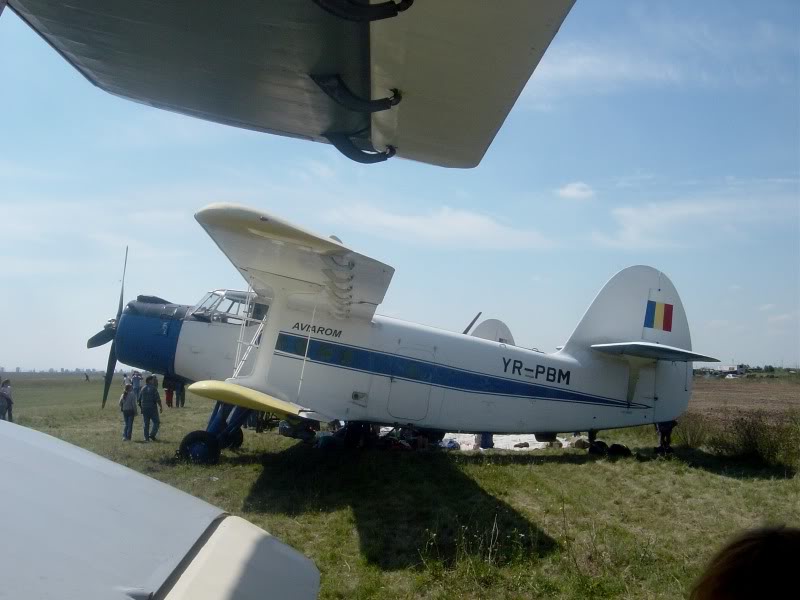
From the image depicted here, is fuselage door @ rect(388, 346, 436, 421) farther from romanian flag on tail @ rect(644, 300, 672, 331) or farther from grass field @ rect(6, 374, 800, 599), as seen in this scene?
romanian flag on tail @ rect(644, 300, 672, 331)

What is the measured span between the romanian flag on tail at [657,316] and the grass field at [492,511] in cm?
229

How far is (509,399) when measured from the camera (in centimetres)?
1083

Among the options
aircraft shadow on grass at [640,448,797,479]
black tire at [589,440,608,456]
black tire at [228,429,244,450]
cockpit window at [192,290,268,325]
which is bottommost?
black tire at [228,429,244,450]

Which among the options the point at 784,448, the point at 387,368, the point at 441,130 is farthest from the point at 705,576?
the point at 784,448

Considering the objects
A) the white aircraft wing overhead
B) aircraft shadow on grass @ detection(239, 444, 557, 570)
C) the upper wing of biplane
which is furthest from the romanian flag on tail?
the upper wing of biplane

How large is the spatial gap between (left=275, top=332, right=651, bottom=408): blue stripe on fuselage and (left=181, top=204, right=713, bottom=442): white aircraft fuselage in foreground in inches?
0.7

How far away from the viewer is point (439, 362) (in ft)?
34.7

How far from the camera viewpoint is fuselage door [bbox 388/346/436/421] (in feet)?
34.1

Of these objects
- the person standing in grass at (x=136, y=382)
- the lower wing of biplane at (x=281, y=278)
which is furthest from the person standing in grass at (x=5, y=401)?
the lower wing of biplane at (x=281, y=278)

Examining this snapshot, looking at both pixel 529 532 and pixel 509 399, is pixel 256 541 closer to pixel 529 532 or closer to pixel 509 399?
pixel 529 532

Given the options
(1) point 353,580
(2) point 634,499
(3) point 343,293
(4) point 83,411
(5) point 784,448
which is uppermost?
(3) point 343,293

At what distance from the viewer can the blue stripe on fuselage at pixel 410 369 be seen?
400 inches

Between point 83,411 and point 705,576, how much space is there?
21061 millimetres

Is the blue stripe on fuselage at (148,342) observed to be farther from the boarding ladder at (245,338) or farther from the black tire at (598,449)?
the black tire at (598,449)
